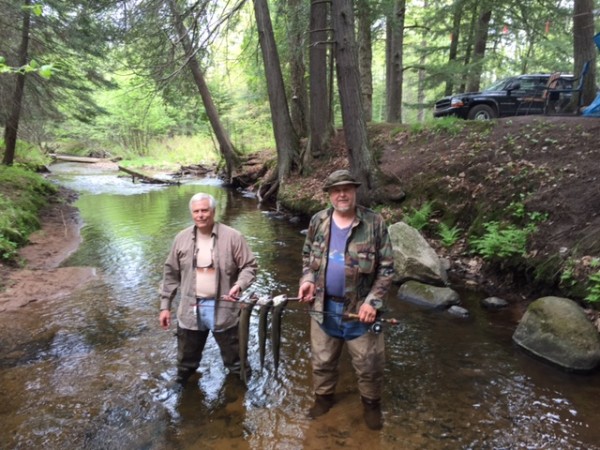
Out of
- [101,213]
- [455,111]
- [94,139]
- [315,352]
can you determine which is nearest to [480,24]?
[455,111]

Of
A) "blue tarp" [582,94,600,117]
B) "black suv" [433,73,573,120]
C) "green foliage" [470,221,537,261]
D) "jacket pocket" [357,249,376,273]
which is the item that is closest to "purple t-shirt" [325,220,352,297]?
"jacket pocket" [357,249,376,273]

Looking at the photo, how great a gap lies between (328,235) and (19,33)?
58.0 ft

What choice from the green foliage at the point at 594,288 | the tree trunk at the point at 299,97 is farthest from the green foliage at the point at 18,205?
the tree trunk at the point at 299,97

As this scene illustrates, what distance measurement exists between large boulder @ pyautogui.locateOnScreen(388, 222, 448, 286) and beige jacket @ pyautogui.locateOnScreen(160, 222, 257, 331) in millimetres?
4164

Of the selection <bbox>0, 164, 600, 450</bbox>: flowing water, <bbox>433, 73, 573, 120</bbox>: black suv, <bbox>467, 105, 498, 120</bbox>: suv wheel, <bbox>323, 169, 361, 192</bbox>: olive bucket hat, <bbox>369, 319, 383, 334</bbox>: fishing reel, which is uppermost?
<bbox>433, 73, 573, 120</bbox>: black suv

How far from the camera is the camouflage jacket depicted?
343 centimetres

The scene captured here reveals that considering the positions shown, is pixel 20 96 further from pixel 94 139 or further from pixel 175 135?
pixel 94 139

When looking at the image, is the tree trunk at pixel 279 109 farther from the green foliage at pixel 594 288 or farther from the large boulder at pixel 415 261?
the green foliage at pixel 594 288

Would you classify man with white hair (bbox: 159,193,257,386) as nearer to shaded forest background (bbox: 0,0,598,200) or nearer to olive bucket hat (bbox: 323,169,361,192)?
olive bucket hat (bbox: 323,169,361,192)

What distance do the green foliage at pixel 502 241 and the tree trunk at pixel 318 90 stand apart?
26.2 feet

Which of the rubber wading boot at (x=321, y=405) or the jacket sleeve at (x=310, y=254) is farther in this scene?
the rubber wading boot at (x=321, y=405)

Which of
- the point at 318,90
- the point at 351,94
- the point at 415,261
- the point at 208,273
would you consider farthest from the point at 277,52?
the point at 208,273

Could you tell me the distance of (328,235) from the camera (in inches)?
140

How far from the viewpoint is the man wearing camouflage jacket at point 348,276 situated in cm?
344
